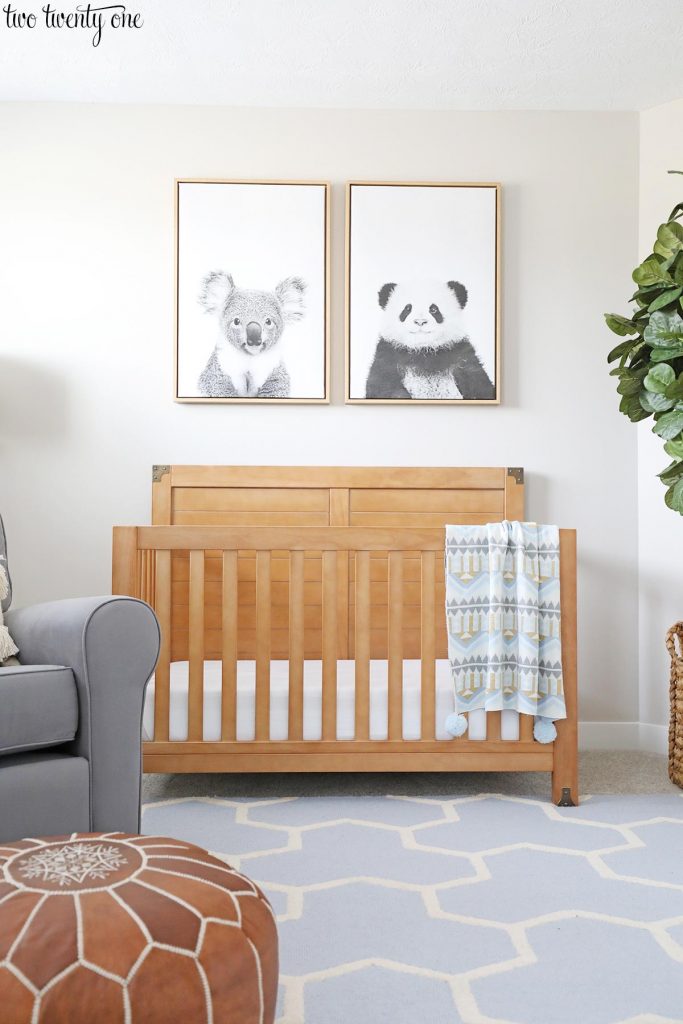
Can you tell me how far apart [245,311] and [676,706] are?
6.18ft

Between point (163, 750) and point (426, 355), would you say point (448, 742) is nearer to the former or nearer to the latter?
point (163, 750)

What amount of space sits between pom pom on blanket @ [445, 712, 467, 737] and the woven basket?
2.20ft

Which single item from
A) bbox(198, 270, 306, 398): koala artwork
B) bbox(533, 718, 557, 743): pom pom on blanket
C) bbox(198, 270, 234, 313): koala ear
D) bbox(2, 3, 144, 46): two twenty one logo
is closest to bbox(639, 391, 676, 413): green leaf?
bbox(533, 718, 557, 743): pom pom on blanket

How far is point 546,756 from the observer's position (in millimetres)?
2250

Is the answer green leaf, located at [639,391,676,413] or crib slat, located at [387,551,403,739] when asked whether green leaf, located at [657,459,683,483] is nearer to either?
green leaf, located at [639,391,676,413]

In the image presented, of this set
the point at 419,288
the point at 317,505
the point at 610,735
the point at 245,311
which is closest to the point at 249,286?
the point at 245,311

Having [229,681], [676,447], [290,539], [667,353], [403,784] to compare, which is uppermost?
[667,353]

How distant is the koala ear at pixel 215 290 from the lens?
2.94 metres

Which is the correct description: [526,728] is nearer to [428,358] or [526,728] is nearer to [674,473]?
[674,473]

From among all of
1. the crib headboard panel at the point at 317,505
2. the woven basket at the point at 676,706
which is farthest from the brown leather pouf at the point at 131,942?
the crib headboard panel at the point at 317,505

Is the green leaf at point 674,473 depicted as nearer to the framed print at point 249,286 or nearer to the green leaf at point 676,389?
the green leaf at point 676,389

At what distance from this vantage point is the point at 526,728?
226 cm

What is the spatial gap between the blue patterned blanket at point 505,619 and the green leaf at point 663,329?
1.84 ft

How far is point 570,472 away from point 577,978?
1940 mm
